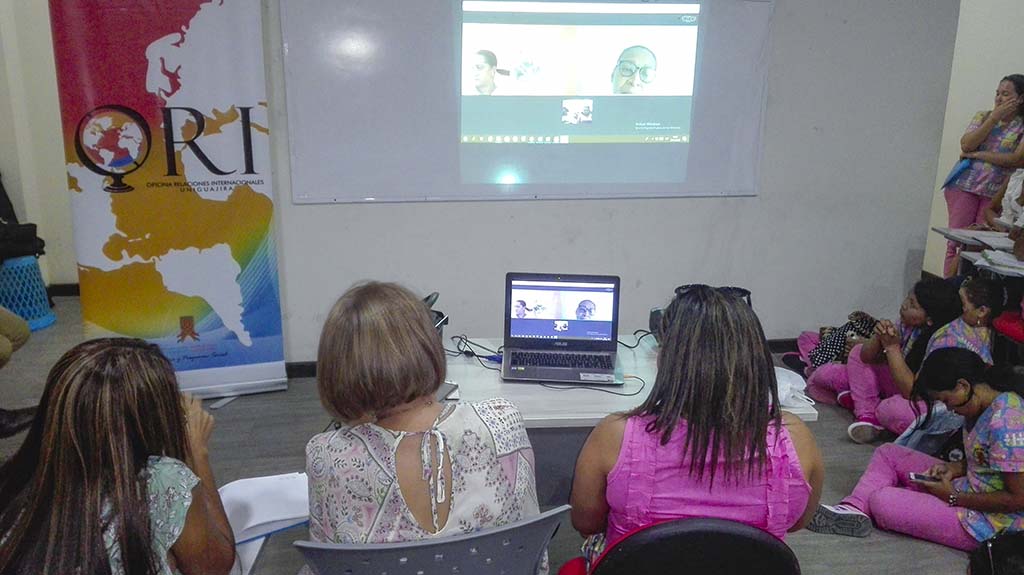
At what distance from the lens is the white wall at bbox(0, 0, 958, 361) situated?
3854mm

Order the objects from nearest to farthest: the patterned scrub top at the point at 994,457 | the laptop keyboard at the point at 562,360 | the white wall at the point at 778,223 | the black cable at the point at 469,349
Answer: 1. the patterned scrub top at the point at 994,457
2. the laptop keyboard at the point at 562,360
3. the black cable at the point at 469,349
4. the white wall at the point at 778,223

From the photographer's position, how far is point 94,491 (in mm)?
1251

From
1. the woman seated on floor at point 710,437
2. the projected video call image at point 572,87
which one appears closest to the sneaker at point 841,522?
the woman seated on floor at point 710,437

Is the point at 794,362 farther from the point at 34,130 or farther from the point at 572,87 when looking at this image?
the point at 34,130

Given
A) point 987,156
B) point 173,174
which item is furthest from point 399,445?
point 987,156

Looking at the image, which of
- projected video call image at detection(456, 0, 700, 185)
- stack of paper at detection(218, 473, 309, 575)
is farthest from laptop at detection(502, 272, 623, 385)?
projected video call image at detection(456, 0, 700, 185)

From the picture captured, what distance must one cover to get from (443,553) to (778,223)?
343 centimetres

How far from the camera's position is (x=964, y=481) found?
2520 mm

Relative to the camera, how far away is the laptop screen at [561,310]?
8.17 feet

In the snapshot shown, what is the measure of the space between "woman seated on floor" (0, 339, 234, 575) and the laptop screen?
1291 mm

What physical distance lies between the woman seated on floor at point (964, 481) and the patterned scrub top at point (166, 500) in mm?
2133

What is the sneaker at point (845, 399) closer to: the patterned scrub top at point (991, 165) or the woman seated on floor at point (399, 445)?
the patterned scrub top at point (991, 165)

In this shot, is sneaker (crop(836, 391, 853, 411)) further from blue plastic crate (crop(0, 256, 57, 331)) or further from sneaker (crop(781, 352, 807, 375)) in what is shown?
blue plastic crate (crop(0, 256, 57, 331))

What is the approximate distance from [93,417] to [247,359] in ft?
8.19
